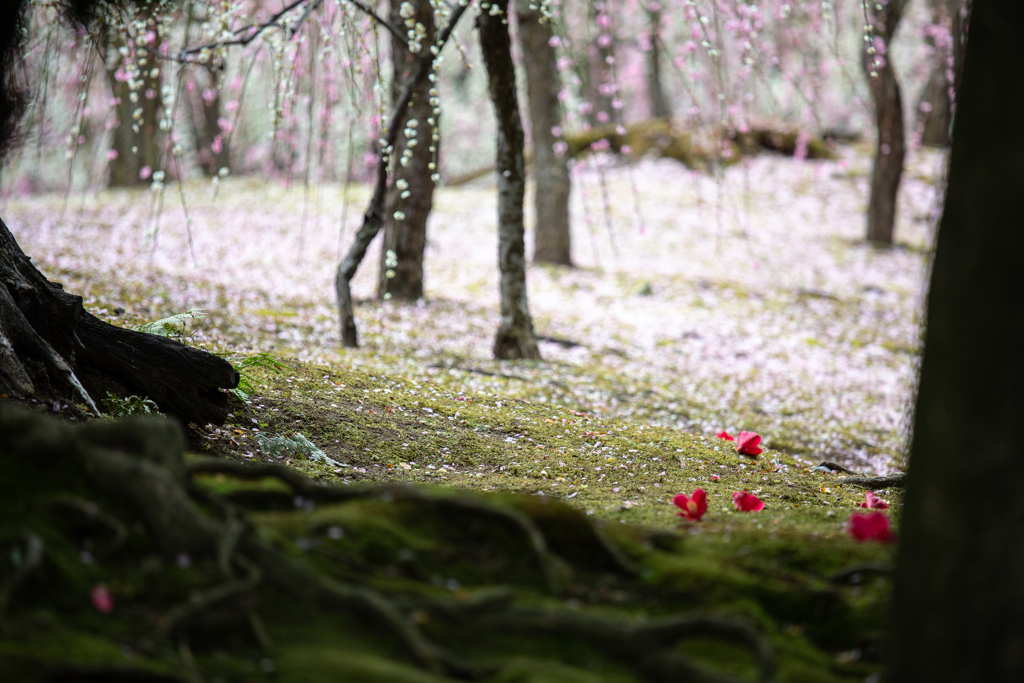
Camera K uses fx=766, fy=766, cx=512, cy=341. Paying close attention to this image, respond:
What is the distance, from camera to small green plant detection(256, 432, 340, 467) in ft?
15.0

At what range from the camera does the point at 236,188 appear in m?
20.0

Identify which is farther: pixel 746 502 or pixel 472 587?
pixel 746 502

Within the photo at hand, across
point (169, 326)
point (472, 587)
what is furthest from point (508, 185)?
point (472, 587)

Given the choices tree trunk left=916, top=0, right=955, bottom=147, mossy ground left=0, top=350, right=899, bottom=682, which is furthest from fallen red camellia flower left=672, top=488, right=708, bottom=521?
tree trunk left=916, top=0, right=955, bottom=147

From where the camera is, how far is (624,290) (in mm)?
13523

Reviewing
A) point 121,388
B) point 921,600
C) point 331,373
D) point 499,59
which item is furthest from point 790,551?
point 499,59

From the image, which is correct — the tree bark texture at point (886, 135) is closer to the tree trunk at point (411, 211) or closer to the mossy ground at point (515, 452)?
the tree trunk at point (411, 211)

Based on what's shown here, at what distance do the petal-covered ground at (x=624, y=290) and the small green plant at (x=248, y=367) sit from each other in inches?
40.3

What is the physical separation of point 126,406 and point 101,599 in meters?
2.64

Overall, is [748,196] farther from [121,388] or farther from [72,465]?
[72,465]

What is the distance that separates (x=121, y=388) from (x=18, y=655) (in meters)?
3.07

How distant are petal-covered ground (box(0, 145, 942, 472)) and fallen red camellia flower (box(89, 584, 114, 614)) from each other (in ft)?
13.8

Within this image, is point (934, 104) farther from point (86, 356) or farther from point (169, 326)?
point (86, 356)

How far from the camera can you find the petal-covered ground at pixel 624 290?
7.86 m
